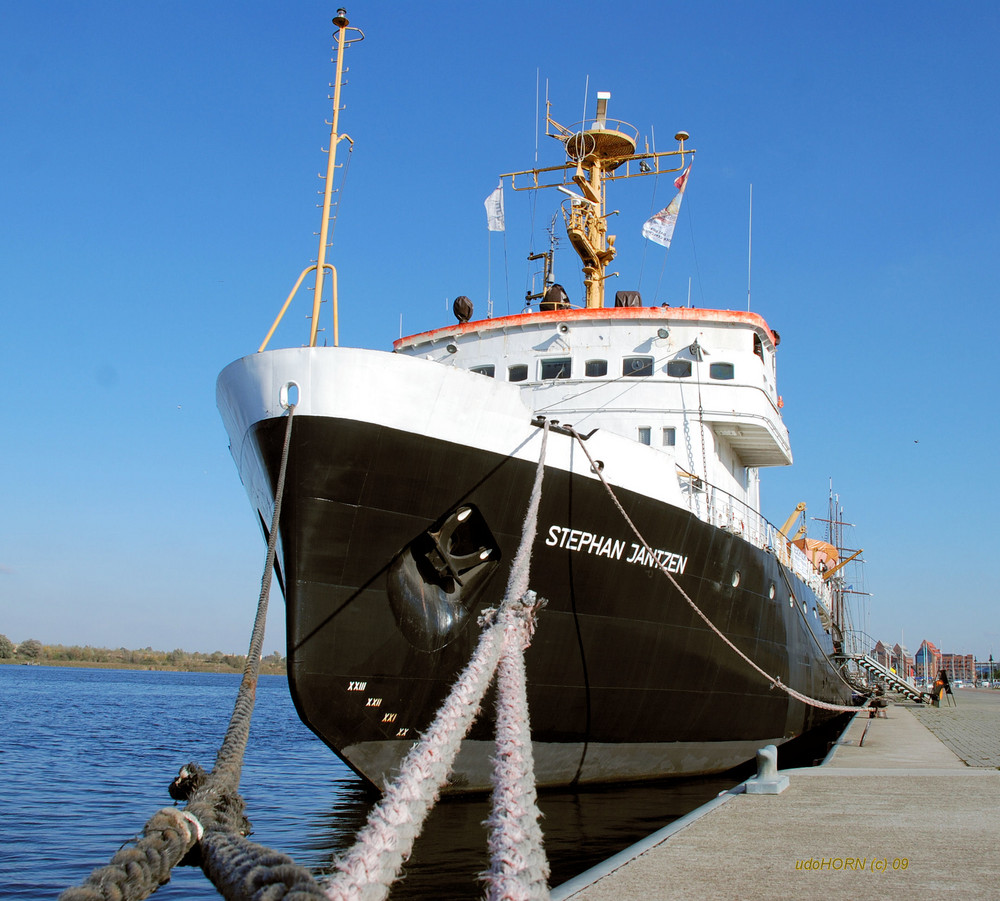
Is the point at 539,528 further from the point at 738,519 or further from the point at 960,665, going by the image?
the point at 960,665

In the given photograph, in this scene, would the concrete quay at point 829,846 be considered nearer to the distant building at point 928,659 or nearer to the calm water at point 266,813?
the calm water at point 266,813

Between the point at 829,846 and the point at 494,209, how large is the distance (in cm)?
1566

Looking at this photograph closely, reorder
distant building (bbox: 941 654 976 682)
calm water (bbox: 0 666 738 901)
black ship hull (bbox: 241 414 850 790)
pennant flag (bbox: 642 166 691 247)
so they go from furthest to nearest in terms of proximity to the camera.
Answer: distant building (bbox: 941 654 976 682) → pennant flag (bbox: 642 166 691 247) → black ship hull (bbox: 241 414 850 790) → calm water (bbox: 0 666 738 901)

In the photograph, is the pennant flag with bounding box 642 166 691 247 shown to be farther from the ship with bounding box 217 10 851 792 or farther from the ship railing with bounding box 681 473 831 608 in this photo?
the ship railing with bounding box 681 473 831 608

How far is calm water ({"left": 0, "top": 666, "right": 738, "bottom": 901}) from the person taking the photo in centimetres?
830

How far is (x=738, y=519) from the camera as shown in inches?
554

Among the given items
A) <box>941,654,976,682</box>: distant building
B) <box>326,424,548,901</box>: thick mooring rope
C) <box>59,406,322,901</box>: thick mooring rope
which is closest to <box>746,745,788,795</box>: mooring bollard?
<box>326,424,548,901</box>: thick mooring rope

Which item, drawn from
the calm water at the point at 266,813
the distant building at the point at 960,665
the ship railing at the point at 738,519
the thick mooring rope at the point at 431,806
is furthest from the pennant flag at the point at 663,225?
the distant building at the point at 960,665

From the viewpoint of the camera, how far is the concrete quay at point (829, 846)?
439cm

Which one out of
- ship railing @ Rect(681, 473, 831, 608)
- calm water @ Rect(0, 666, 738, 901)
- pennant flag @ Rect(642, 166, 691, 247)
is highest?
pennant flag @ Rect(642, 166, 691, 247)

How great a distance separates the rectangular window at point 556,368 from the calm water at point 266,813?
6530 millimetres

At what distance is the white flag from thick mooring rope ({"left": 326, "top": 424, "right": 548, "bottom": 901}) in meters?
14.2

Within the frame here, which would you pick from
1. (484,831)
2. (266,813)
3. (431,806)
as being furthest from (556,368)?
(431,806)

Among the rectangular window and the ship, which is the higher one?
the rectangular window
